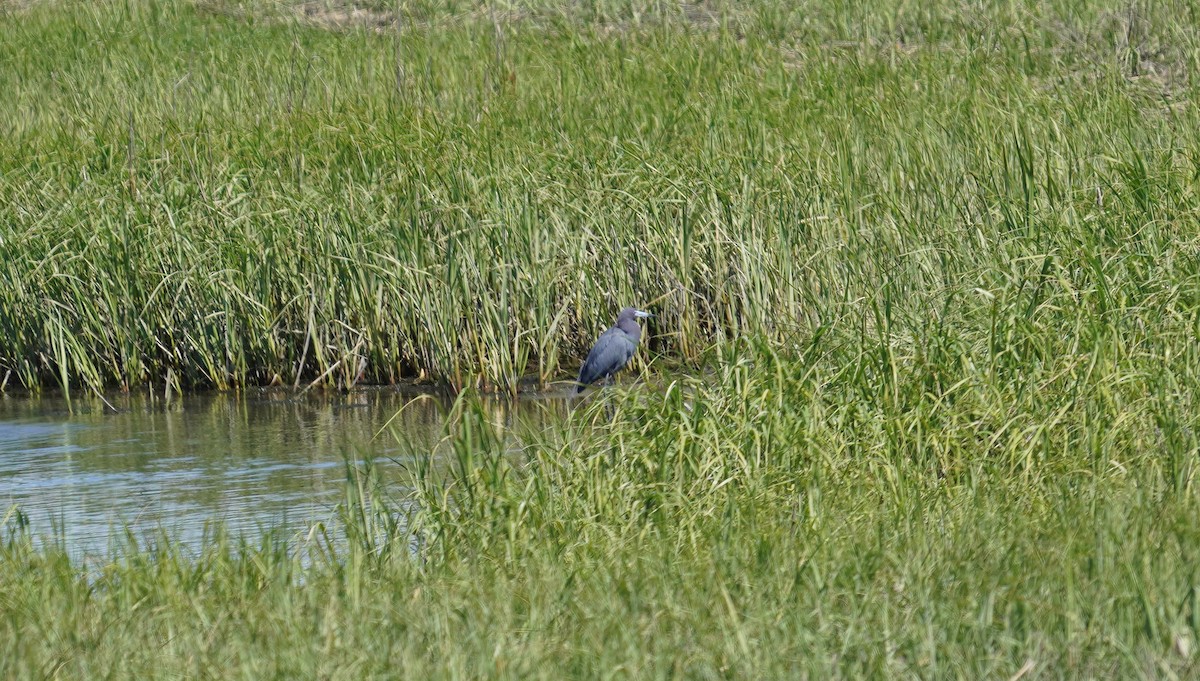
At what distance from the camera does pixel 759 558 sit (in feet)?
13.2

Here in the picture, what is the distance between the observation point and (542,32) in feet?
45.7

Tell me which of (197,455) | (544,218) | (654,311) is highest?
(544,218)

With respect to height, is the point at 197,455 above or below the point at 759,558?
below

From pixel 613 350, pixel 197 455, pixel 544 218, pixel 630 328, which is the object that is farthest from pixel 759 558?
pixel 544 218

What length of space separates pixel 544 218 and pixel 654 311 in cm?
78

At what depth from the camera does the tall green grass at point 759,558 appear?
3.43 metres

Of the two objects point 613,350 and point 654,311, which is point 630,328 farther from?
point 654,311

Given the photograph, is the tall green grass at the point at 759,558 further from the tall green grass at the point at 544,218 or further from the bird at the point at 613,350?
Result: the bird at the point at 613,350

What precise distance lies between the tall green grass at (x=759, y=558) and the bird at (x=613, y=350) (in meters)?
1.59

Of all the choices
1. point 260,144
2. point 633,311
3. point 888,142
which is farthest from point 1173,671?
point 260,144

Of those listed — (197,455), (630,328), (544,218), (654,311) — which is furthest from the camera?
(654,311)

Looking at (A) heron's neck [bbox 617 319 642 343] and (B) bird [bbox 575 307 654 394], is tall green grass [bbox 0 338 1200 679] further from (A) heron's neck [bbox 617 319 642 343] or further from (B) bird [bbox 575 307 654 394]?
(A) heron's neck [bbox 617 319 642 343]

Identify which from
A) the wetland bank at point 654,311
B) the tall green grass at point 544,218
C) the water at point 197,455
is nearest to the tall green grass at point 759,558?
the wetland bank at point 654,311

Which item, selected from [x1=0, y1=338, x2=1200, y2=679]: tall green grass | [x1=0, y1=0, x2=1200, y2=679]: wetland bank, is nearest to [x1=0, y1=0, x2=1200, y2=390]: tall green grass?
[x1=0, y1=0, x2=1200, y2=679]: wetland bank
